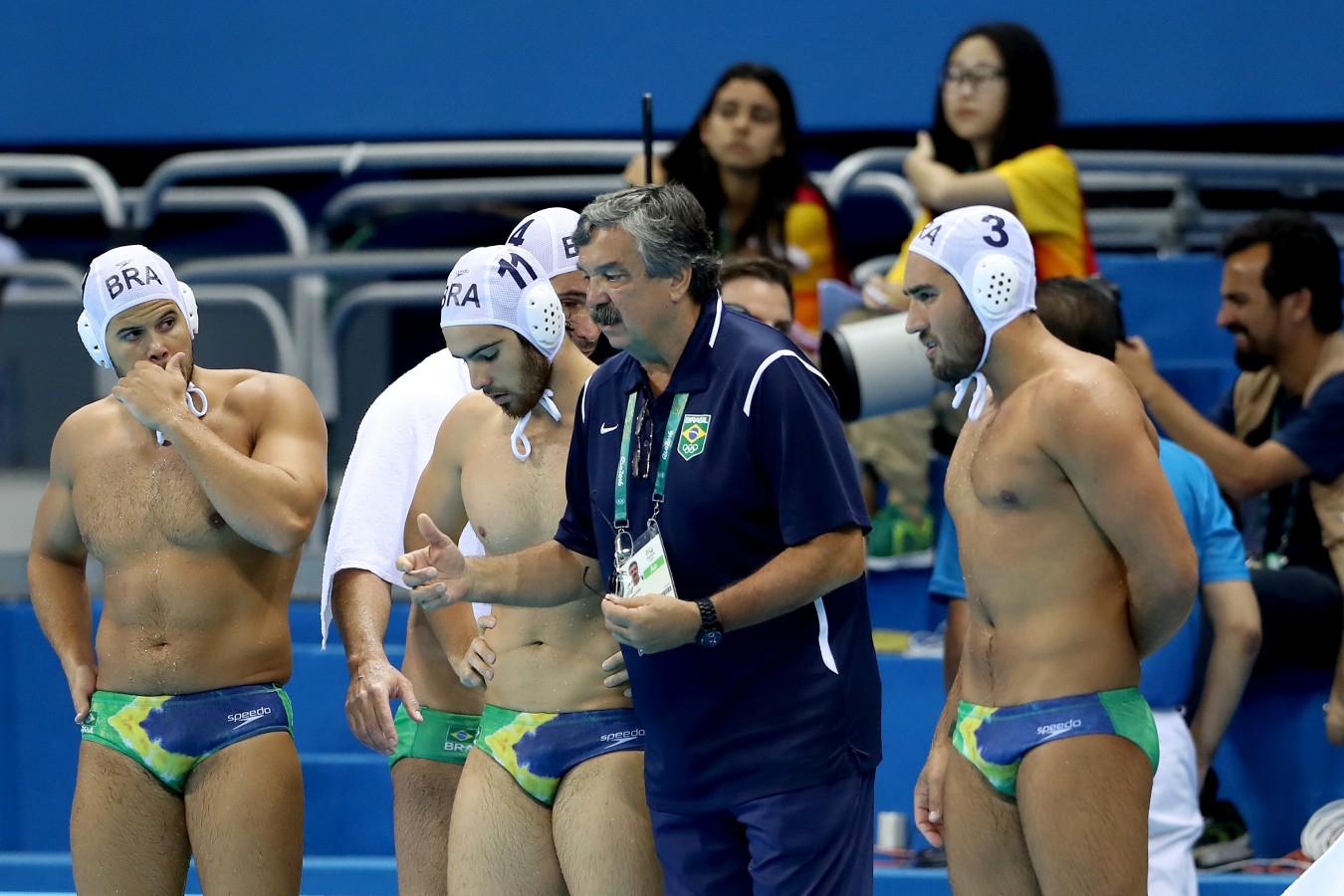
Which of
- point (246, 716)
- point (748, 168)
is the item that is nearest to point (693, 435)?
point (246, 716)

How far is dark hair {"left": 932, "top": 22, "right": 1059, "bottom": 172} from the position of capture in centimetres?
466

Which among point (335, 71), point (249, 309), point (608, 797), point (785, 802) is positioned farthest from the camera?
point (249, 309)

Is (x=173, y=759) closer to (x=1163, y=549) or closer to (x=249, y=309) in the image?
(x=1163, y=549)

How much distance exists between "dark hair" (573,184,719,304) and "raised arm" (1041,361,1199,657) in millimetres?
A: 621

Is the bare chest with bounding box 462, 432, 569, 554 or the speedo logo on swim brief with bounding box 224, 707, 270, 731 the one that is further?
the speedo logo on swim brief with bounding box 224, 707, 270, 731

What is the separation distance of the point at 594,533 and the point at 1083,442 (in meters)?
0.85

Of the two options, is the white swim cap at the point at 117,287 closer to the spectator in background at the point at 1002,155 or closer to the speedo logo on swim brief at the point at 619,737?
the speedo logo on swim brief at the point at 619,737

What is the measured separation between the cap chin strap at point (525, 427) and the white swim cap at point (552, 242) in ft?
1.09

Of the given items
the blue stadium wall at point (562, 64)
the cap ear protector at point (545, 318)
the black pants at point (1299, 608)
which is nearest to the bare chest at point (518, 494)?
the cap ear protector at point (545, 318)

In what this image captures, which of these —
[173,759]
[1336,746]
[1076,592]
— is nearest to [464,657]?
[173,759]

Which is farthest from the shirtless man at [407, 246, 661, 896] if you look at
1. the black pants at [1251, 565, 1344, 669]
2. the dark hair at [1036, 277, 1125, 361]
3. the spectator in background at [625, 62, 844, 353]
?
A: the black pants at [1251, 565, 1344, 669]

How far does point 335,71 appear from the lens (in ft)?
22.1

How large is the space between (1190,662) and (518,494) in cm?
182

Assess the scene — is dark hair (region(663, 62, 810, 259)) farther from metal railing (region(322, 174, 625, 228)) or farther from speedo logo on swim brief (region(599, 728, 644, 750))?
speedo logo on swim brief (region(599, 728, 644, 750))
